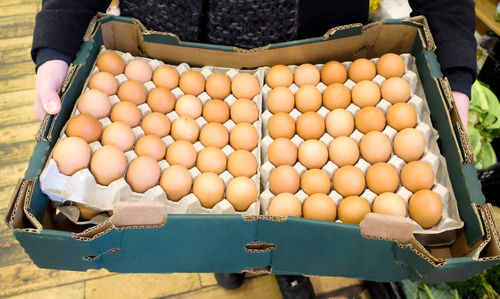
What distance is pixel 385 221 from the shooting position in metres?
0.86

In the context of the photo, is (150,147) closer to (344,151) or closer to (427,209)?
(344,151)

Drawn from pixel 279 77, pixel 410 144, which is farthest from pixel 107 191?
pixel 410 144

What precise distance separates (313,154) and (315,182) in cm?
10

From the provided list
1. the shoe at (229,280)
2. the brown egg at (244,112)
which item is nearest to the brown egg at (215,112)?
the brown egg at (244,112)

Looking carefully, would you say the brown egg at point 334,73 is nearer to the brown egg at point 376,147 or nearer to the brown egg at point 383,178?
the brown egg at point 376,147

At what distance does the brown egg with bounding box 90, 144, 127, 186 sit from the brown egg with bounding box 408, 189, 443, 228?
32.8 inches

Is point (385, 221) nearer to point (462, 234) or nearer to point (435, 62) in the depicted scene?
point (462, 234)

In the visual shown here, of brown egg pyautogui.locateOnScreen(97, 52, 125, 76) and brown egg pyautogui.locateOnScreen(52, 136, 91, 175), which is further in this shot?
brown egg pyautogui.locateOnScreen(97, 52, 125, 76)

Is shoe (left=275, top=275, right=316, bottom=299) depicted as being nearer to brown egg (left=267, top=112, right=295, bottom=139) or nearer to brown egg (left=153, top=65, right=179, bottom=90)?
brown egg (left=267, top=112, right=295, bottom=139)

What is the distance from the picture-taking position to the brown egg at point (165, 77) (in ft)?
4.31

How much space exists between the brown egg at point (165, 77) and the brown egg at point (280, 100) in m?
0.34

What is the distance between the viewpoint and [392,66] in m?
1.29

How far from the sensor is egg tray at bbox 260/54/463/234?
1.05m

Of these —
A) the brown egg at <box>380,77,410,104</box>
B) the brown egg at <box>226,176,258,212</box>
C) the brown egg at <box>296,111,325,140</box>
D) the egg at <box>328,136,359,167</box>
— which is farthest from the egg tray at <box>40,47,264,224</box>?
the brown egg at <box>380,77,410,104</box>
